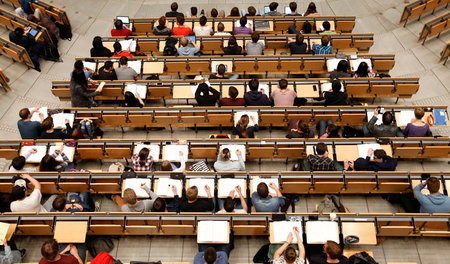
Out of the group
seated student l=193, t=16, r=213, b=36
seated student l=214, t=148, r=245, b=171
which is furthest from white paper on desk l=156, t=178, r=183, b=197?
seated student l=193, t=16, r=213, b=36

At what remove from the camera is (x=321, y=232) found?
582cm

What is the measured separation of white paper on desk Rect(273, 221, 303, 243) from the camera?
5.78 m

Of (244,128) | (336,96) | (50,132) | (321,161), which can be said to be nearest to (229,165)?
(244,128)

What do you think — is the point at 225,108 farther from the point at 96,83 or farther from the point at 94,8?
the point at 94,8

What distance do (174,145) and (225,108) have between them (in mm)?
1512

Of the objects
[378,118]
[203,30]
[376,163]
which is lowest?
[376,163]

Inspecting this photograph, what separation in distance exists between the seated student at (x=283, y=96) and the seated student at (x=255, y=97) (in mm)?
267

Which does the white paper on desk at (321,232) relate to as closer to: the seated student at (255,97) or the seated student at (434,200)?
the seated student at (434,200)

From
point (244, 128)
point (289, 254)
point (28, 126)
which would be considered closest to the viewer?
point (289, 254)

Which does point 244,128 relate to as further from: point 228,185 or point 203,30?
point 203,30

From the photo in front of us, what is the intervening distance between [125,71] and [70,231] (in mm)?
4401

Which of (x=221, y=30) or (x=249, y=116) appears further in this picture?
(x=221, y=30)

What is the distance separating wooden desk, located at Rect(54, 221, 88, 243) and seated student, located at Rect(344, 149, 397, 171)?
501 centimetres

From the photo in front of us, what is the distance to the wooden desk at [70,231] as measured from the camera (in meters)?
5.91
